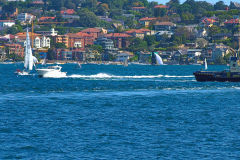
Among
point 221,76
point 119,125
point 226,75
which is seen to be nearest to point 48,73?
point 221,76

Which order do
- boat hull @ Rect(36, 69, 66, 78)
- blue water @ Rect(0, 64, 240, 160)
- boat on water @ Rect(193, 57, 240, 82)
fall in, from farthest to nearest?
boat hull @ Rect(36, 69, 66, 78), boat on water @ Rect(193, 57, 240, 82), blue water @ Rect(0, 64, 240, 160)

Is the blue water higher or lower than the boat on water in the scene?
lower

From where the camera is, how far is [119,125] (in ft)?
176

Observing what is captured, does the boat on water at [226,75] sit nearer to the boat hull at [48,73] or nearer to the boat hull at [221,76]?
the boat hull at [221,76]

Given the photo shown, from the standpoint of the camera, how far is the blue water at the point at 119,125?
43.0m

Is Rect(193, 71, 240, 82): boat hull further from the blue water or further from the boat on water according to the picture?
the blue water

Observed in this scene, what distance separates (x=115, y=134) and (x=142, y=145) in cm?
446

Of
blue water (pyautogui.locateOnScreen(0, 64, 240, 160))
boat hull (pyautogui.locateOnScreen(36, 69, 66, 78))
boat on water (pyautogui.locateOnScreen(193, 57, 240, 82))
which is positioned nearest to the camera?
blue water (pyautogui.locateOnScreen(0, 64, 240, 160))

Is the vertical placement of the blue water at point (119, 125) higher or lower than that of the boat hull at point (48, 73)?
lower

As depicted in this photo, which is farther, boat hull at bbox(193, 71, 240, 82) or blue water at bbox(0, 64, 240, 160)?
boat hull at bbox(193, 71, 240, 82)

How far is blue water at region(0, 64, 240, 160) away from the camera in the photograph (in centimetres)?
4300

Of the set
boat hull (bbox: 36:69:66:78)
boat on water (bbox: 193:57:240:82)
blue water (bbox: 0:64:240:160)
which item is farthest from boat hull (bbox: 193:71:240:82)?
boat hull (bbox: 36:69:66:78)

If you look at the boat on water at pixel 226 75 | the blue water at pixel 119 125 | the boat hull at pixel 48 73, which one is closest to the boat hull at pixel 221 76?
the boat on water at pixel 226 75

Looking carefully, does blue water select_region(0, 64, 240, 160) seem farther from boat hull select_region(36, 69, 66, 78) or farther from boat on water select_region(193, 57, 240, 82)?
boat hull select_region(36, 69, 66, 78)
